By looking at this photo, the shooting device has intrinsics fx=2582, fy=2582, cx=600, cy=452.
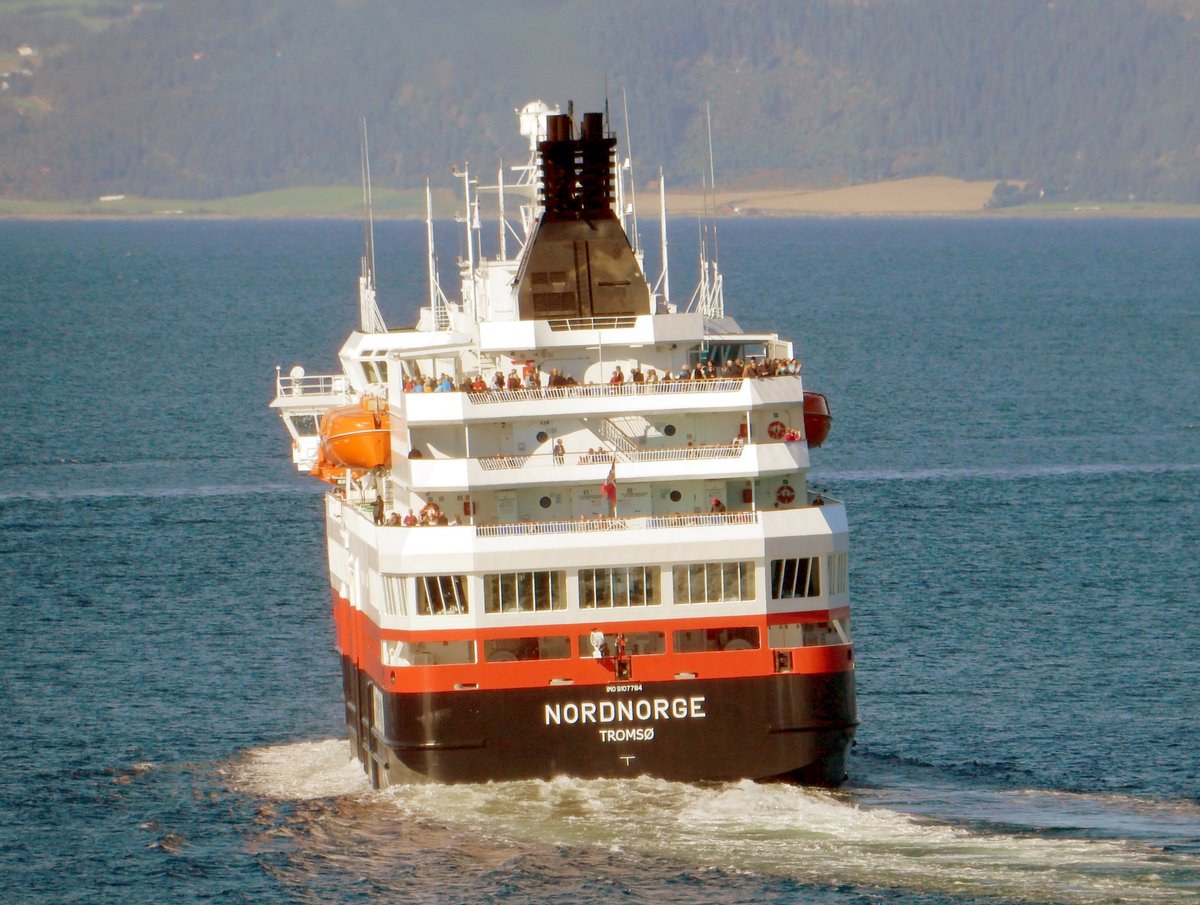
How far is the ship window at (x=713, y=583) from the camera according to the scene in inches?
2151

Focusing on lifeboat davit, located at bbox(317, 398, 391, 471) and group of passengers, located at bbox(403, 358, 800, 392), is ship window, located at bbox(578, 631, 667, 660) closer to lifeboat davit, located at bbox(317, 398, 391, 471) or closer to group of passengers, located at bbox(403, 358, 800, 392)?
group of passengers, located at bbox(403, 358, 800, 392)

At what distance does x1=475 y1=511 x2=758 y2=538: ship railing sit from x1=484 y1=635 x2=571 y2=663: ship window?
2.22 meters

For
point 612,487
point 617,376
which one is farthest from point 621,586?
point 617,376

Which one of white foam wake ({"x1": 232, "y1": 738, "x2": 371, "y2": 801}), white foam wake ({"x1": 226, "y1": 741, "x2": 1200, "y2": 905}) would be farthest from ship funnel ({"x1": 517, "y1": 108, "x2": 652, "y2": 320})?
white foam wake ({"x1": 226, "y1": 741, "x2": 1200, "y2": 905})

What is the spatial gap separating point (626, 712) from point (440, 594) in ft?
15.3

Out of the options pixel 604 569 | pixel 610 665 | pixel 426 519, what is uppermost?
pixel 426 519

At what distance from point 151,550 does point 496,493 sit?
41018mm

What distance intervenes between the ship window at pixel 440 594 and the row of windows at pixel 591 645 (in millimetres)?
706

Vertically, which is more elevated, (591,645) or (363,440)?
(363,440)

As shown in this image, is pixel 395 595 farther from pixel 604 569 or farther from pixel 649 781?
pixel 649 781

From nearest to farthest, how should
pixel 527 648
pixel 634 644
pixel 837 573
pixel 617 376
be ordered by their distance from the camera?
pixel 634 644 → pixel 527 648 → pixel 837 573 → pixel 617 376

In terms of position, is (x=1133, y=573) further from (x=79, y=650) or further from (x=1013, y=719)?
(x=79, y=650)

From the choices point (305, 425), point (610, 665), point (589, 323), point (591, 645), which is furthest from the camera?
point (305, 425)

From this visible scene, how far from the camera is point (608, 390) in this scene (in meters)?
56.3
